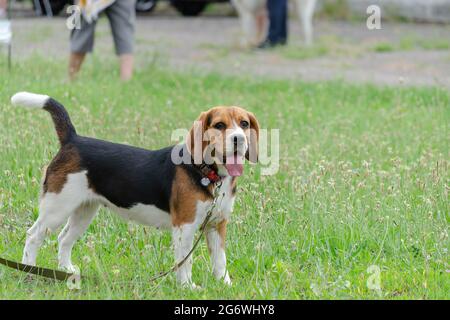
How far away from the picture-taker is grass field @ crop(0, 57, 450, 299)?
5.31 m

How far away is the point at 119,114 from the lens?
9125mm

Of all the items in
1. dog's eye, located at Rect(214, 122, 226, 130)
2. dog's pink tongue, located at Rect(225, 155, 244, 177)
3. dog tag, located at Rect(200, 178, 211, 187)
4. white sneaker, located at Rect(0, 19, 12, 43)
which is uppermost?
dog's eye, located at Rect(214, 122, 226, 130)

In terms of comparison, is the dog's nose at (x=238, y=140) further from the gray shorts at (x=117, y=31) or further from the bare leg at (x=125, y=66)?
the bare leg at (x=125, y=66)

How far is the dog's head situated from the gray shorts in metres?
6.15

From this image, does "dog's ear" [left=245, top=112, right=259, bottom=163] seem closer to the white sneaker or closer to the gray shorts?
the white sneaker

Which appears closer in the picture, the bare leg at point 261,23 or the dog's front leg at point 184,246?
the dog's front leg at point 184,246

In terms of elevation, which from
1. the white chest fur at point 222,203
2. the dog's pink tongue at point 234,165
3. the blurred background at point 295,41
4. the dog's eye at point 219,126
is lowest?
the blurred background at point 295,41

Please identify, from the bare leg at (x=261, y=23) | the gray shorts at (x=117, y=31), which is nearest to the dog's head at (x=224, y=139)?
the gray shorts at (x=117, y=31)

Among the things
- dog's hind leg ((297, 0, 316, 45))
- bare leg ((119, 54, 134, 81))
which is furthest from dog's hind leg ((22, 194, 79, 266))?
dog's hind leg ((297, 0, 316, 45))

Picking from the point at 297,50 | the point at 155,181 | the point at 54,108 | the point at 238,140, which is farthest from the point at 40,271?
the point at 297,50

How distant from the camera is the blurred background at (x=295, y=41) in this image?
1359cm

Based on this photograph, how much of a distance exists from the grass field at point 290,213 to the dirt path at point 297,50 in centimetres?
312

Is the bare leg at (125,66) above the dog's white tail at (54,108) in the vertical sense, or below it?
below
